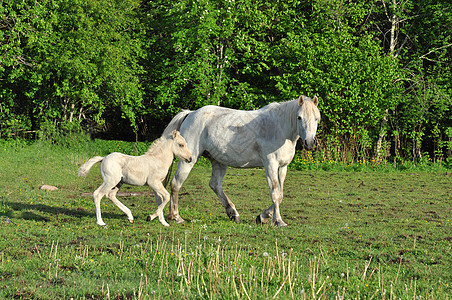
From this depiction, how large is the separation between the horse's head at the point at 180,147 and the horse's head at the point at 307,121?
2.18 meters

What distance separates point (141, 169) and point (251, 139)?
7.40 ft

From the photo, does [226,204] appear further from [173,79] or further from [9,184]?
[173,79]

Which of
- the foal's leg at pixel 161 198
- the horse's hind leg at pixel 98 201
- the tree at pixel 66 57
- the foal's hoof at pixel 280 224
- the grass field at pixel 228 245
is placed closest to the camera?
the grass field at pixel 228 245

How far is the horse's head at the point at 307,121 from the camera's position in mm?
9109

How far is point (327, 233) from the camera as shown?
29.1 feet

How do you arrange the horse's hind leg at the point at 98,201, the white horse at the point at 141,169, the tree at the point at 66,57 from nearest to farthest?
the horse's hind leg at the point at 98,201, the white horse at the point at 141,169, the tree at the point at 66,57

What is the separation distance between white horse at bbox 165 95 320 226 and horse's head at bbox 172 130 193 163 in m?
0.63

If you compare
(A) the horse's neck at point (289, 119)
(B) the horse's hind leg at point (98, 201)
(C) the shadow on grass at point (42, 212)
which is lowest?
(C) the shadow on grass at point (42, 212)

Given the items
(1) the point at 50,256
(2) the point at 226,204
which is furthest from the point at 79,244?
(2) the point at 226,204

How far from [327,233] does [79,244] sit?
4145mm

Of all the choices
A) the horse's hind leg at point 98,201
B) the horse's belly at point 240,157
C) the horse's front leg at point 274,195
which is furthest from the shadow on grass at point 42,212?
the horse's front leg at point 274,195

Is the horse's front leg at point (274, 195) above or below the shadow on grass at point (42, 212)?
above

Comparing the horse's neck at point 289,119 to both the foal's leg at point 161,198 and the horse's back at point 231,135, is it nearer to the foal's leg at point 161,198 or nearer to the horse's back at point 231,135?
the horse's back at point 231,135

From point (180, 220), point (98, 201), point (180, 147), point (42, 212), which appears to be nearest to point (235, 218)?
point (180, 220)
